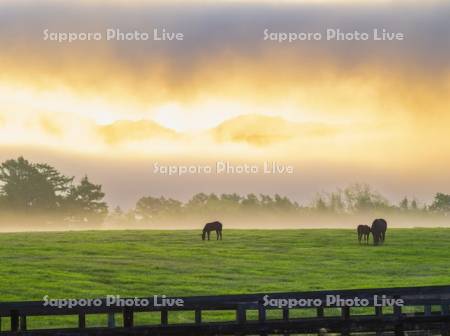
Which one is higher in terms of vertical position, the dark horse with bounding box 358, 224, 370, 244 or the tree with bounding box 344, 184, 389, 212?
Answer: the tree with bounding box 344, 184, 389, 212

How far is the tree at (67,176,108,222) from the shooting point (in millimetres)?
58094

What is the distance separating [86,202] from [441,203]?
69.5 feet

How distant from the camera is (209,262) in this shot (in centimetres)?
5572

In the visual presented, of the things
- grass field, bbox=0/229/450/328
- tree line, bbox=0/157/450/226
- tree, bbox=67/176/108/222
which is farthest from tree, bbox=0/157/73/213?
grass field, bbox=0/229/450/328

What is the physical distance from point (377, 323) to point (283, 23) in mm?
45658

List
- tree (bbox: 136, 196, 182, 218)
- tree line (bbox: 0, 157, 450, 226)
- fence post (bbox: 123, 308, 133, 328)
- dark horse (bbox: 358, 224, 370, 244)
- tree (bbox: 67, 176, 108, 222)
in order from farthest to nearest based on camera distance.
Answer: dark horse (bbox: 358, 224, 370, 244) < tree (bbox: 136, 196, 182, 218) < tree line (bbox: 0, 157, 450, 226) < tree (bbox: 67, 176, 108, 222) < fence post (bbox: 123, 308, 133, 328)

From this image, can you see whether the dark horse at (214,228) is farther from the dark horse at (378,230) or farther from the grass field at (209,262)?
the dark horse at (378,230)

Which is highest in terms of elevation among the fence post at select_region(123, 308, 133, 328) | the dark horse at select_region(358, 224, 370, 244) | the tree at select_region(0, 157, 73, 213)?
the tree at select_region(0, 157, 73, 213)

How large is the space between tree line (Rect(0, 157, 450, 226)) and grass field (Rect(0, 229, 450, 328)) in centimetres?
151

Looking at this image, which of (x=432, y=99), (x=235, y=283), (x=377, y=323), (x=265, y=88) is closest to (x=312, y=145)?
(x=265, y=88)

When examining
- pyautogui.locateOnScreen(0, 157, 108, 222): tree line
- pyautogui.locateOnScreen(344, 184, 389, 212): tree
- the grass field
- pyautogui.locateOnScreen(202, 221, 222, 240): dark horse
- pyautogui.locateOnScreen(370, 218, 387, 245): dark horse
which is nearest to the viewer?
the grass field

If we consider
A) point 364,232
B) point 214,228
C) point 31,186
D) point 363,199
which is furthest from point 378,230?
point 31,186

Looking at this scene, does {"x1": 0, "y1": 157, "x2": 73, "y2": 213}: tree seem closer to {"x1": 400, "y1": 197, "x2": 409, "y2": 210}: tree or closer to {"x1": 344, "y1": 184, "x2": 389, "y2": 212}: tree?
{"x1": 344, "y1": 184, "x2": 389, "y2": 212}: tree

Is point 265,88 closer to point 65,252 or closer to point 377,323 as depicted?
point 65,252
